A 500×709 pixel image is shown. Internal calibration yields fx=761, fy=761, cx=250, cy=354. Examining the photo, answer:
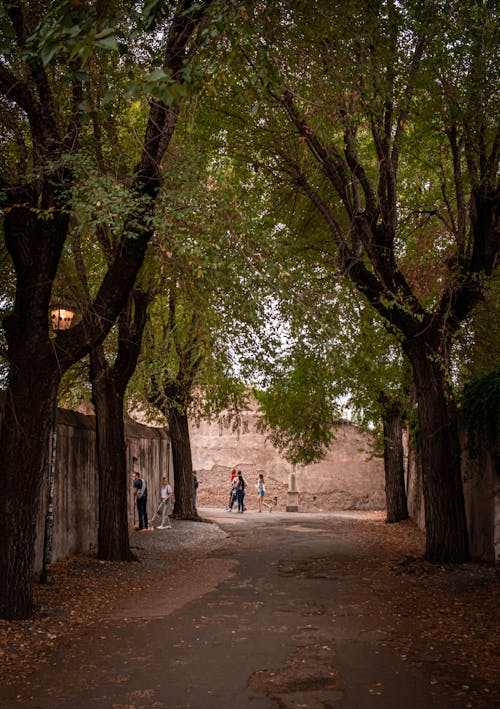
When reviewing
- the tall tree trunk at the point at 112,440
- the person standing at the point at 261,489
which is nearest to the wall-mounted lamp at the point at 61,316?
the tall tree trunk at the point at 112,440

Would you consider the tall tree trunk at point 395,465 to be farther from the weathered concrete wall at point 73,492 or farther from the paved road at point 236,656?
the paved road at point 236,656

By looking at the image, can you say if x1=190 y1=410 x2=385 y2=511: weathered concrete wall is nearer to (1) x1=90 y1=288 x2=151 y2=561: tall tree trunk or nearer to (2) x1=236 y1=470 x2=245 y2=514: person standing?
(2) x1=236 y1=470 x2=245 y2=514: person standing

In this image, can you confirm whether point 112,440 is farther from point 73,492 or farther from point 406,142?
point 406,142

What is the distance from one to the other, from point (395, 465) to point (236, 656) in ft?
61.8

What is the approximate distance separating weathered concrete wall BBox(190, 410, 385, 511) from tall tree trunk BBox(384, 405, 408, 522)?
1077cm

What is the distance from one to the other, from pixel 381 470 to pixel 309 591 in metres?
27.1

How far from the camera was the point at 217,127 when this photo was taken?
14.6 meters

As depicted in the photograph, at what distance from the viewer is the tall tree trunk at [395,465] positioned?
25.4 meters

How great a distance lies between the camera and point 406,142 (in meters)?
14.3

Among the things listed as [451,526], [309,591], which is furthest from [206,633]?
[451,526]

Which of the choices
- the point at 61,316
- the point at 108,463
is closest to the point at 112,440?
the point at 108,463

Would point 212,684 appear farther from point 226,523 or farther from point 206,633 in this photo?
point 226,523

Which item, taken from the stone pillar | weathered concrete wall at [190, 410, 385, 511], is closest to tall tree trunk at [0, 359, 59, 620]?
weathered concrete wall at [190, 410, 385, 511]

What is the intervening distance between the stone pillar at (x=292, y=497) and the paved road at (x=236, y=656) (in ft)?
80.5
